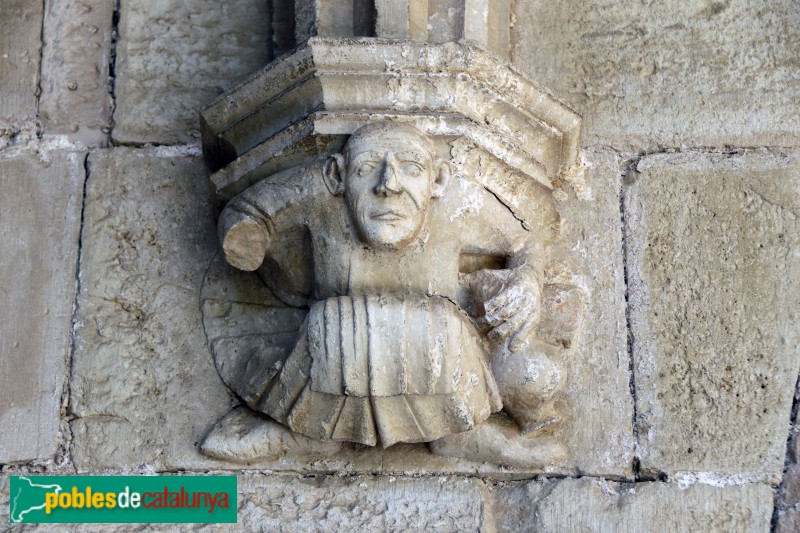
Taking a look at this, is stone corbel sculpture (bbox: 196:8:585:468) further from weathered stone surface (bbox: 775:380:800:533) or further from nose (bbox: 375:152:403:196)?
weathered stone surface (bbox: 775:380:800:533)

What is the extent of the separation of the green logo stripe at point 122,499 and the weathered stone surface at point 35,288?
0.11 meters

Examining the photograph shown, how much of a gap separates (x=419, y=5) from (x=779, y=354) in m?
1.38

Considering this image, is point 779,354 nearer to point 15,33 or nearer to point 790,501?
point 790,501

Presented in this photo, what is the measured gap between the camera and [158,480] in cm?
297

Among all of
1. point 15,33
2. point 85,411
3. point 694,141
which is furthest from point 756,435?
point 15,33

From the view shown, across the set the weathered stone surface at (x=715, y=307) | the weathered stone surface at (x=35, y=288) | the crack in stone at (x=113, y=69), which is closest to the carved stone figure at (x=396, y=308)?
the weathered stone surface at (x=715, y=307)

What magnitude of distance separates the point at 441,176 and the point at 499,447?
728mm

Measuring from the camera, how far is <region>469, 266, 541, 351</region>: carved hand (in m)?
2.80

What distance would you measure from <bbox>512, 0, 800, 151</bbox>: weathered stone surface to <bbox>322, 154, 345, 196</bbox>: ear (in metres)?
0.85

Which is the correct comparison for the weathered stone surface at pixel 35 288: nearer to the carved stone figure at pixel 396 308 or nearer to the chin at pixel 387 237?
the carved stone figure at pixel 396 308

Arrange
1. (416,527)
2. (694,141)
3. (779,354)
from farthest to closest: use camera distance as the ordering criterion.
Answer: (694,141), (779,354), (416,527)

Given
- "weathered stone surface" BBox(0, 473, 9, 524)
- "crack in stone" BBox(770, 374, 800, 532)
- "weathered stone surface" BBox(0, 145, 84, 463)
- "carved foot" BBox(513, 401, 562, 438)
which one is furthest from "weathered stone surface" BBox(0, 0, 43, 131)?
"crack in stone" BBox(770, 374, 800, 532)

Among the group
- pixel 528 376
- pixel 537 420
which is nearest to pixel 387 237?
pixel 528 376

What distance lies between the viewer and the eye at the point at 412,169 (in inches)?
110
